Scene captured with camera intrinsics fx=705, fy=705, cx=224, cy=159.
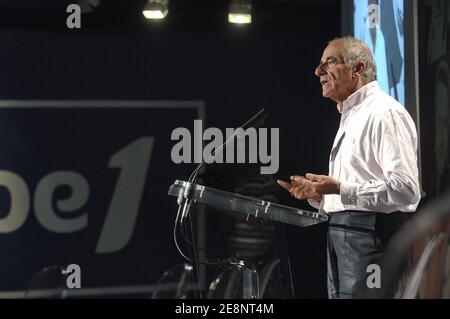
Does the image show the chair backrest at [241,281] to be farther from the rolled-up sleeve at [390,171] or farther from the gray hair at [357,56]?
the gray hair at [357,56]

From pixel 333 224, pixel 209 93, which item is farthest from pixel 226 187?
pixel 333 224

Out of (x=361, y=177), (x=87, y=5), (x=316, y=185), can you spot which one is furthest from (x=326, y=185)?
(x=87, y=5)

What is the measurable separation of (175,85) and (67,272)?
1093 mm

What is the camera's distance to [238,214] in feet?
8.11

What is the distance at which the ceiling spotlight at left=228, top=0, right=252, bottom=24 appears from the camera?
142 inches

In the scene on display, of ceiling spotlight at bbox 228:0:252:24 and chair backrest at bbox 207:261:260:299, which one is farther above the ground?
ceiling spotlight at bbox 228:0:252:24

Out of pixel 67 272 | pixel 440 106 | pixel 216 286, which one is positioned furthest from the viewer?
pixel 67 272

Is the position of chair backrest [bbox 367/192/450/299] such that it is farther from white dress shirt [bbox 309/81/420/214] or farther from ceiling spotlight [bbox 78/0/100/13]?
ceiling spotlight [bbox 78/0/100/13]

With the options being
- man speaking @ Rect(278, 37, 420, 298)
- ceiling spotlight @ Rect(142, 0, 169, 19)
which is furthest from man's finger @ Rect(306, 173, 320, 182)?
ceiling spotlight @ Rect(142, 0, 169, 19)

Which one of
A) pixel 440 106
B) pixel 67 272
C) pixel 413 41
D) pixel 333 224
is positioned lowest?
pixel 67 272

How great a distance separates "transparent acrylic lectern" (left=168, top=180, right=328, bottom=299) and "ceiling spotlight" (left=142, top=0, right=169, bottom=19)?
52.7 inches

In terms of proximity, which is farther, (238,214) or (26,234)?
(26,234)

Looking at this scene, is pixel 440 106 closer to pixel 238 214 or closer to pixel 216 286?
pixel 238 214
